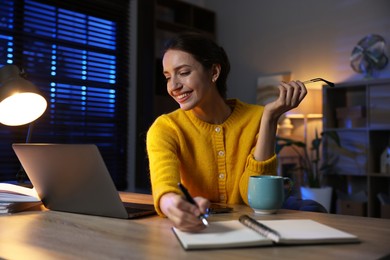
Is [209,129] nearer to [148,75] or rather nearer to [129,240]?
[129,240]

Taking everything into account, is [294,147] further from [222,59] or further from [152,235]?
[152,235]

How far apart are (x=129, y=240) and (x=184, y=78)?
539 mm

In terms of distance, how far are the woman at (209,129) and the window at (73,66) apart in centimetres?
220

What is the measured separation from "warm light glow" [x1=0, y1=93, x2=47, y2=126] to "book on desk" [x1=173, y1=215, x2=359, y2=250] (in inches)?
27.4

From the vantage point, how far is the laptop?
901 millimetres

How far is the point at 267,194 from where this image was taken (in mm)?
968

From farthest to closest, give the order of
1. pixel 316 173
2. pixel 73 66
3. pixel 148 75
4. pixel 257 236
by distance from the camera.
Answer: pixel 148 75 < pixel 316 173 < pixel 73 66 < pixel 257 236

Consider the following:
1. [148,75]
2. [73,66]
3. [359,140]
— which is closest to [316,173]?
[359,140]

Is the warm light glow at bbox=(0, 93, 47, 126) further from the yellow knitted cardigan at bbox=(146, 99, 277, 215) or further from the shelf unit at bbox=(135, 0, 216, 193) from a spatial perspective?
the shelf unit at bbox=(135, 0, 216, 193)

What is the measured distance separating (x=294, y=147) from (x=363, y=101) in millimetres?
729

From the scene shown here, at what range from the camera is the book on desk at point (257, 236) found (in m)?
0.67

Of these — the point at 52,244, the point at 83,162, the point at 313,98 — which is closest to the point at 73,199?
the point at 83,162

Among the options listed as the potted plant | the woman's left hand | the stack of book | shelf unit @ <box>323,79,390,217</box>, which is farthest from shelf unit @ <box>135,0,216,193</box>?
the woman's left hand

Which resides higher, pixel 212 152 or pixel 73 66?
pixel 73 66
